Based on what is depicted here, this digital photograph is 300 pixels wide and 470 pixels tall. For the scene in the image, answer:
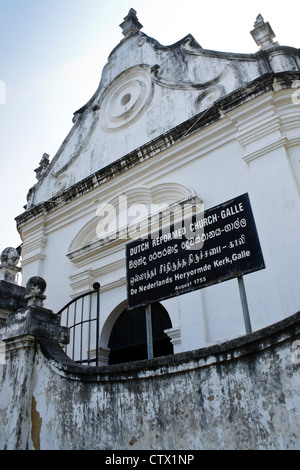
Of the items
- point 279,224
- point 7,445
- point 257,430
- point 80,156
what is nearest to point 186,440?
point 257,430

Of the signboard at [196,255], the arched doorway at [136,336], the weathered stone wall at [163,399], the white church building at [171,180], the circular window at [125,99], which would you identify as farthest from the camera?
the circular window at [125,99]

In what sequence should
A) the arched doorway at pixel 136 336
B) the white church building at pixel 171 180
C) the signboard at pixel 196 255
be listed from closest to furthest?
1. the signboard at pixel 196 255
2. the white church building at pixel 171 180
3. the arched doorway at pixel 136 336

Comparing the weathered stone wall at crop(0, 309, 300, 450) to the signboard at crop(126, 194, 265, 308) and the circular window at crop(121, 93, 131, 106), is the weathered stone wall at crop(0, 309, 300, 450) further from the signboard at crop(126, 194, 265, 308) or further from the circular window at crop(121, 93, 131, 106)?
the circular window at crop(121, 93, 131, 106)

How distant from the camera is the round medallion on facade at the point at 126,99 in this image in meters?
8.60

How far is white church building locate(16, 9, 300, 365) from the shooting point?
5.65 m

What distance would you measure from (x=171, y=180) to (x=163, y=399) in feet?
15.5

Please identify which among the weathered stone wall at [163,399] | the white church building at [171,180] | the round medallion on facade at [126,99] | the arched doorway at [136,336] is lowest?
the weathered stone wall at [163,399]

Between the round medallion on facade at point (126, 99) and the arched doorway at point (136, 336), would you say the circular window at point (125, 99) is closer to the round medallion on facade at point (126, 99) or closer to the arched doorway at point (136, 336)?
the round medallion on facade at point (126, 99)

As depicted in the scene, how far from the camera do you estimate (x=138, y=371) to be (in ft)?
10.6

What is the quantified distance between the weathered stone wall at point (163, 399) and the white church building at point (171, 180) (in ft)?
3.09

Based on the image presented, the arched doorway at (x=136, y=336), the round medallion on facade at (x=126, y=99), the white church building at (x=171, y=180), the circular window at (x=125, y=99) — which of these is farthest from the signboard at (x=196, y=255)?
the circular window at (x=125, y=99)

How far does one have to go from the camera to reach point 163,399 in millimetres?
3066
